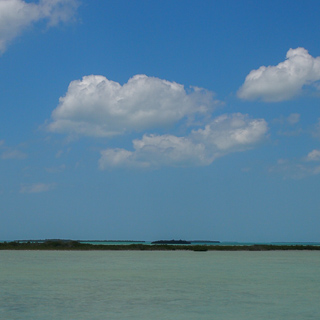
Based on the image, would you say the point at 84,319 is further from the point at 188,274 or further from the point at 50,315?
the point at 188,274

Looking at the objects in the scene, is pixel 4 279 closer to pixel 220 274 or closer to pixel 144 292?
pixel 144 292

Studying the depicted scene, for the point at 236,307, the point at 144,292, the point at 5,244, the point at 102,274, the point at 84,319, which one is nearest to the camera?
the point at 84,319

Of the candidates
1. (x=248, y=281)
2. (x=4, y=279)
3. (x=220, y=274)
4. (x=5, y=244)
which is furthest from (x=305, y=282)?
(x=5, y=244)

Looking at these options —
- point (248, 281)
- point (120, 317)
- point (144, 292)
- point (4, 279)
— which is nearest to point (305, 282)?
point (248, 281)

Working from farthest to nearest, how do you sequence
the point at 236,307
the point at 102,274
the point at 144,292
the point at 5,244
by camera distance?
the point at 5,244 < the point at 102,274 < the point at 144,292 < the point at 236,307

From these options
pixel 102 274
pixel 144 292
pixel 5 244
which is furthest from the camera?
pixel 5 244

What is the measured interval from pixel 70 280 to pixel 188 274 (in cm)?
944

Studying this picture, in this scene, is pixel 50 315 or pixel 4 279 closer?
pixel 50 315

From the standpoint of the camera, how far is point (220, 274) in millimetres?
36125

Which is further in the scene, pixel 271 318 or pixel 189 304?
Result: pixel 189 304

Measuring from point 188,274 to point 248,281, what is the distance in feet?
20.0

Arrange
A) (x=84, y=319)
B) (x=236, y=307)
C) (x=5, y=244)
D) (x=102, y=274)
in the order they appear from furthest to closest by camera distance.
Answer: (x=5, y=244) < (x=102, y=274) < (x=236, y=307) < (x=84, y=319)

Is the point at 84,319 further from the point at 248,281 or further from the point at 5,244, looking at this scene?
the point at 5,244

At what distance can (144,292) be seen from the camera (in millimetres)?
25219
